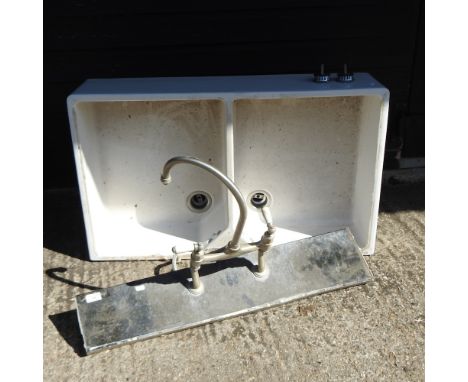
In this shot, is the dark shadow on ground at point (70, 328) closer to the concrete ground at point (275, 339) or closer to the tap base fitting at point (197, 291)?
the concrete ground at point (275, 339)

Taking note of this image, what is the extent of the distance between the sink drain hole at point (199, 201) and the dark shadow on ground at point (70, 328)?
1.65 feet

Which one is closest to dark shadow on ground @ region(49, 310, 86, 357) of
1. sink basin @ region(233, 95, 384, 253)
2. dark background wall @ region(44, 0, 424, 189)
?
sink basin @ region(233, 95, 384, 253)

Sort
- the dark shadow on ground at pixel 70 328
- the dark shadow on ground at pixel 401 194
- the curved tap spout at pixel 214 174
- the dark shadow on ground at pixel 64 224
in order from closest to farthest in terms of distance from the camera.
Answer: the curved tap spout at pixel 214 174, the dark shadow on ground at pixel 70 328, the dark shadow on ground at pixel 64 224, the dark shadow on ground at pixel 401 194

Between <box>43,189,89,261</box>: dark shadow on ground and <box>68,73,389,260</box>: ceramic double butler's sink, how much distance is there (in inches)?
5.5

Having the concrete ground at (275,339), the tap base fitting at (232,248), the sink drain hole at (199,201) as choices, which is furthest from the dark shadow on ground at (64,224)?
the tap base fitting at (232,248)

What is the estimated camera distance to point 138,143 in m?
1.54

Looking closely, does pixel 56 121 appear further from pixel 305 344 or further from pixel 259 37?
pixel 305 344

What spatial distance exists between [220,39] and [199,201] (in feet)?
1.90

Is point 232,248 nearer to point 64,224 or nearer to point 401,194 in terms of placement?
point 64,224

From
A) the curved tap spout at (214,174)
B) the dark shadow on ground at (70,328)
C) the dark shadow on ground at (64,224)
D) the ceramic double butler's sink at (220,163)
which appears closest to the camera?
the curved tap spout at (214,174)

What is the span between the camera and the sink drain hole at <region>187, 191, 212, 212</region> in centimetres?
162

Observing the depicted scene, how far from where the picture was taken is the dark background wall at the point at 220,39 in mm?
1668

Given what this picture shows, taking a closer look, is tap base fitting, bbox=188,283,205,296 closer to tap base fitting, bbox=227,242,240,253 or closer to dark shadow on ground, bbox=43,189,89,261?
tap base fitting, bbox=227,242,240,253

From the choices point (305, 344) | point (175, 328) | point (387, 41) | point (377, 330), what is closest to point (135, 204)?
point (175, 328)
